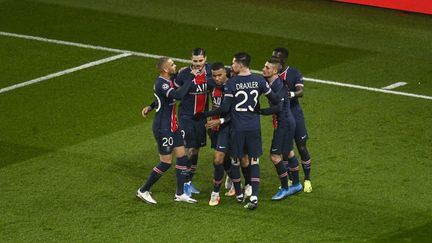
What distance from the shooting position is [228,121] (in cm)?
1670

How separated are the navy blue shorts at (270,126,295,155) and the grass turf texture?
2.38 ft

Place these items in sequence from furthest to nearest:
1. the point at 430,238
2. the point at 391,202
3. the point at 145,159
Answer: the point at 145,159 → the point at 391,202 → the point at 430,238

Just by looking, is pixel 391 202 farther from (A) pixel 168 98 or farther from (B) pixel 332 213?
(A) pixel 168 98

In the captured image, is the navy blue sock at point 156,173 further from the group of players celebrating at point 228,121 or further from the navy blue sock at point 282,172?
the navy blue sock at point 282,172

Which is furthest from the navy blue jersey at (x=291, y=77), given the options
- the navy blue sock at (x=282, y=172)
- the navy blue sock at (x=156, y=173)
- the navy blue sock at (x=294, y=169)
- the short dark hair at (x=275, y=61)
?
the navy blue sock at (x=156, y=173)

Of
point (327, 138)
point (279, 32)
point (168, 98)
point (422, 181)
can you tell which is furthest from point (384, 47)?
point (168, 98)

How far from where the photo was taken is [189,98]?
17.0m

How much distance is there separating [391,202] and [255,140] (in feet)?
6.89

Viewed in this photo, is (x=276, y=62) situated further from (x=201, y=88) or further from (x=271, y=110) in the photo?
(x=201, y=88)

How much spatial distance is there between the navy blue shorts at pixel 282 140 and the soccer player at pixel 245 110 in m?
0.36

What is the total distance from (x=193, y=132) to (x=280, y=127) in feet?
4.05

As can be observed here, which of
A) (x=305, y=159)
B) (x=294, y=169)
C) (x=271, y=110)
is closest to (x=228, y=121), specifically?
(x=271, y=110)

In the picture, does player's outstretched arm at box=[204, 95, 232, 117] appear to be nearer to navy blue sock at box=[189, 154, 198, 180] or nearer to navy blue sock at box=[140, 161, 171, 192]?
navy blue sock at box=[140, 161, 171, 192]

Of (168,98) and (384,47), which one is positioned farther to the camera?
(384,47)
